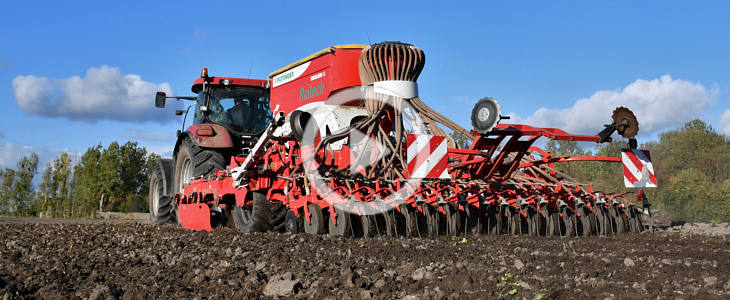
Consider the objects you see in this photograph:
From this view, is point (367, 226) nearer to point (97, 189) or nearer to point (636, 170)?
point (636, 170)

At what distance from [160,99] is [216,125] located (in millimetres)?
1231

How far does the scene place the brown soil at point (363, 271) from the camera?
3.11 m

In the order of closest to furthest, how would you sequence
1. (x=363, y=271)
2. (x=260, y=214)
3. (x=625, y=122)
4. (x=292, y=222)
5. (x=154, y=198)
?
1. (x=363, y=271)
2. (x=625, y=122)
3. (x=292, y=222)
4. (x=260, y=214)
5. (x=154, y=198)

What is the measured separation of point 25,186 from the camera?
3475 centimetres

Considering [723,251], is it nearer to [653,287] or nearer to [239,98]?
[653,287]

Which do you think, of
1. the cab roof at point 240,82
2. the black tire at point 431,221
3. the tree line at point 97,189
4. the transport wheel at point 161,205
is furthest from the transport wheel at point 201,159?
the tree line at point 97,189

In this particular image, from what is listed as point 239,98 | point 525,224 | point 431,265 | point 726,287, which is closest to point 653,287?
point 726,287

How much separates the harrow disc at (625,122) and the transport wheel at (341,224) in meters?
2.96

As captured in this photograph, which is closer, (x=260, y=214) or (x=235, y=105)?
(x=260, y=214)

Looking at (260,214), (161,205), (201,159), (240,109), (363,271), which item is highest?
(240,109)

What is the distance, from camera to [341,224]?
5.98 metres

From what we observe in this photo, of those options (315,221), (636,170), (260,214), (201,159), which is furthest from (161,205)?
(636,170)

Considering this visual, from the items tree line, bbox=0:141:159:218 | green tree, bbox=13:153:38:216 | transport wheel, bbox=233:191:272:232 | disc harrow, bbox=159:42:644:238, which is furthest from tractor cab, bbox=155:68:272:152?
green tree, bbox=13:153:38:216

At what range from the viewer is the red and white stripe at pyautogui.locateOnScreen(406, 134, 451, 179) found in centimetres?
626
